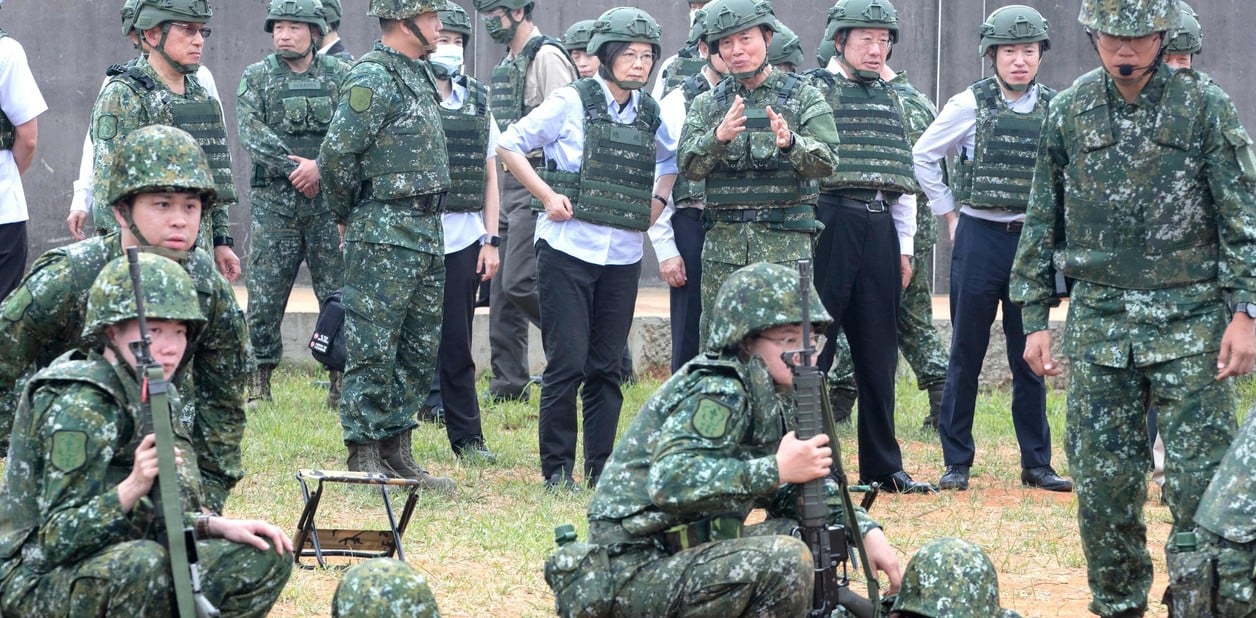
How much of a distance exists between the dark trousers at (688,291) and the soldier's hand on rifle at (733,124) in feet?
3.23

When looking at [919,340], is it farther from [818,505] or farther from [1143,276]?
[818,505]

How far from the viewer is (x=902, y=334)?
32.5 ft

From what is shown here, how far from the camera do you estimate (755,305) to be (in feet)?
16.1

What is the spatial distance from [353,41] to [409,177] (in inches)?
245

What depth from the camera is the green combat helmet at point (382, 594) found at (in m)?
4.50

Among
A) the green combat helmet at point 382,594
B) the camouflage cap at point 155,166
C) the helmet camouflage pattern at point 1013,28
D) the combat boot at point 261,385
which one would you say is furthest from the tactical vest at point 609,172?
the green combat helmet at point 382,594

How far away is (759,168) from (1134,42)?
235 centimetres

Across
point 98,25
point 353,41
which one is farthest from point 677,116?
point 98,25

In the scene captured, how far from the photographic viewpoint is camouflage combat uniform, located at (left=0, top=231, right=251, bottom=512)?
5121mm

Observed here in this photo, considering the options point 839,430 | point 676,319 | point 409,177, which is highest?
point 409,177

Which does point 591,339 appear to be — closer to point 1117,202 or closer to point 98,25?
point 1117,202

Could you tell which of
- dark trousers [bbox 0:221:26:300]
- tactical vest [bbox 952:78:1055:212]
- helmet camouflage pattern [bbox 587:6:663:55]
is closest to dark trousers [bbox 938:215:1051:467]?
tactical vest [bbox 952:78:1055:212]

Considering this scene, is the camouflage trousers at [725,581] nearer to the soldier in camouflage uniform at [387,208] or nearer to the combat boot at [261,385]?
the soldier in camouflage uniform at [387,208]

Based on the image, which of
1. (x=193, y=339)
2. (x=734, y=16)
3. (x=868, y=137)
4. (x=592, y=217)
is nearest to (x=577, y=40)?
(x=868, y=137)
